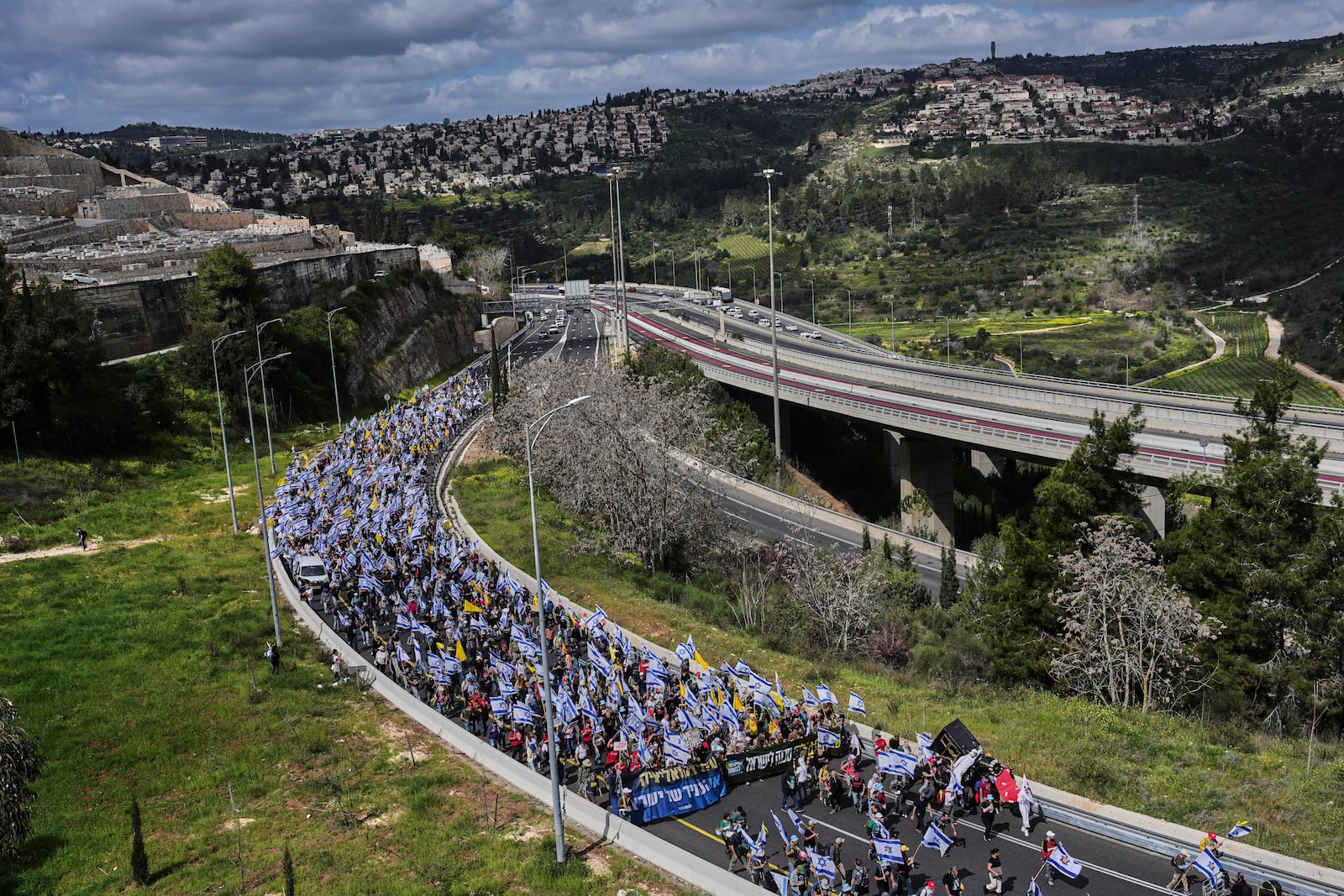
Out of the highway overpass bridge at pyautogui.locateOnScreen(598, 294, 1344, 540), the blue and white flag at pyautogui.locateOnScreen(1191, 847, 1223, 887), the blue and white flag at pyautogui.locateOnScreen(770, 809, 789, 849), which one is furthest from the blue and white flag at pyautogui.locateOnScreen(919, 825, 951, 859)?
the highway overpass bridge at pyautogui.locateOnScreen(598, 294, 1344, 540)

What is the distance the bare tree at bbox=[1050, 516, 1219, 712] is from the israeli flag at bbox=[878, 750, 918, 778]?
8802 mm

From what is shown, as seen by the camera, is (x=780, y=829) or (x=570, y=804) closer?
(x=780, y=829)

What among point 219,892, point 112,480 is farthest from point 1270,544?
point 112,480

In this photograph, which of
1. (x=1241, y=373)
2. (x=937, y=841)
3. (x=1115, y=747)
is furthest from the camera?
(x=1241, y=373)

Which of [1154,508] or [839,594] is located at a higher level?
[839,594]

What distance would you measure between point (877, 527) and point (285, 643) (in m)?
26.1

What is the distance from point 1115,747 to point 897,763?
513 centimetres

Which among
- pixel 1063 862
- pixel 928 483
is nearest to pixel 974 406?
pixel 928 483

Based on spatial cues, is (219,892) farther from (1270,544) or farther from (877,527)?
(877,527)

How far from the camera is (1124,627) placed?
1124 inches

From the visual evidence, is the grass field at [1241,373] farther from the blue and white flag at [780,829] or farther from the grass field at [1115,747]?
the blue and white flag at [780,829]

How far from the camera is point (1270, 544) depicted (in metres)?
26.9

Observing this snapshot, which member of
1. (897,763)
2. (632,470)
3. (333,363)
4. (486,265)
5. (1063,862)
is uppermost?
(486,265)

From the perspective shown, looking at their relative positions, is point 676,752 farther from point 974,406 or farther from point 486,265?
point 486,265
